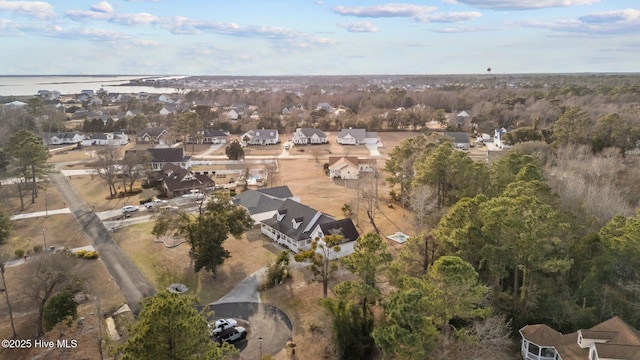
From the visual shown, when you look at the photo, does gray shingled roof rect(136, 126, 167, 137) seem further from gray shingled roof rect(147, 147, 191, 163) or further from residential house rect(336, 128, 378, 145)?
residential house rect(336, 128, 378, 145)

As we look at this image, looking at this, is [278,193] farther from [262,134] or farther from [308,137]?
[262,134]

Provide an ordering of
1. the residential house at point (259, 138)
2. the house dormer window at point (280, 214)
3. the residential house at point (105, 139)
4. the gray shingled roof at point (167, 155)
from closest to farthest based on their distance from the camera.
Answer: the house dormer window at point (280, 214), the gray shingled roof at point (167, 155), the residential house at point (105, 139), the residential house at point (259, 138)

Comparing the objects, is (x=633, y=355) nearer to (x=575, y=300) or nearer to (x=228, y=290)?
(x=575, y=300)

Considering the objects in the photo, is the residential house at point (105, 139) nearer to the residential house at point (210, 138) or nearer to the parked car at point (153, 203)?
the residential house at point (210, 138)

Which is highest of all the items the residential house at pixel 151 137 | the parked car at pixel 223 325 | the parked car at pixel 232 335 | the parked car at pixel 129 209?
the residential house at pixel 151 137

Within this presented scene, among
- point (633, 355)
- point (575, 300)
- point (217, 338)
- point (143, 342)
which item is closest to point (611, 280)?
point (575, 300)

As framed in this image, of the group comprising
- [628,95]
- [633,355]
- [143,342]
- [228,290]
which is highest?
[628,95]

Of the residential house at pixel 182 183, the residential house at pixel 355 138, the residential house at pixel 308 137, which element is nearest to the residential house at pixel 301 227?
the residential house at pixel 182 183

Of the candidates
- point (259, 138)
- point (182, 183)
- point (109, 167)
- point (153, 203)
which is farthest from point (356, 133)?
point (109, 167)
